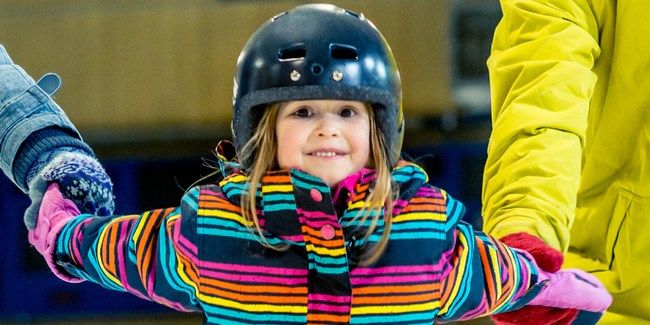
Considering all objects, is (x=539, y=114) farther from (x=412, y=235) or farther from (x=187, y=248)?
(x=187, y=248)

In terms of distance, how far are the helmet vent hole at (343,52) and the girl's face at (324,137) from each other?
7 cm

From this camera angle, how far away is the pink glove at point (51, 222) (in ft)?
5.01

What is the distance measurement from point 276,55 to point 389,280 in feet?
1.14

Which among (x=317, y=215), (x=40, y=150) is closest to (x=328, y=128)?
(x=317, y=215)

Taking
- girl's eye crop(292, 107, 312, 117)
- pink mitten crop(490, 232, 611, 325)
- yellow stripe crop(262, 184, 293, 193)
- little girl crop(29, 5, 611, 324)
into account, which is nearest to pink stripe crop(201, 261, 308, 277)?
little girl crop(29, 5, 611, 324)

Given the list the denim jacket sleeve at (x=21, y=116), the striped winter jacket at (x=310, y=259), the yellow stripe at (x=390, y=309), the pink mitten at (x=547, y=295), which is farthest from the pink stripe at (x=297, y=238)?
the denim jacket sleeve at (x=21, y=116)

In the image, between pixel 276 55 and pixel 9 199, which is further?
pixel 9 199

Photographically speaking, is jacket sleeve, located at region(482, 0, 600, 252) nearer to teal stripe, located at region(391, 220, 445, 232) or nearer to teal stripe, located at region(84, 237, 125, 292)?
teal stripe, located at region(391, 220, 445, 232)

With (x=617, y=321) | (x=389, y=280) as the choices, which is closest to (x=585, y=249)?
(x=617, y=321)

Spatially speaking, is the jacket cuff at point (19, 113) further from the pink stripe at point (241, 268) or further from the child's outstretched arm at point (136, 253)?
the pink stripe at point (241, 268)

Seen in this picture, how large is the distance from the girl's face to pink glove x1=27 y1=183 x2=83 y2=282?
37 centimetres

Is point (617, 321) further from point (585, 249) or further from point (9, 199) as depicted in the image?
point (9, 199)

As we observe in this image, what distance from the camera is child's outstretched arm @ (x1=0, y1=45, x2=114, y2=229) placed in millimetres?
1641

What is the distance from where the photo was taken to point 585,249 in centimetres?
177
